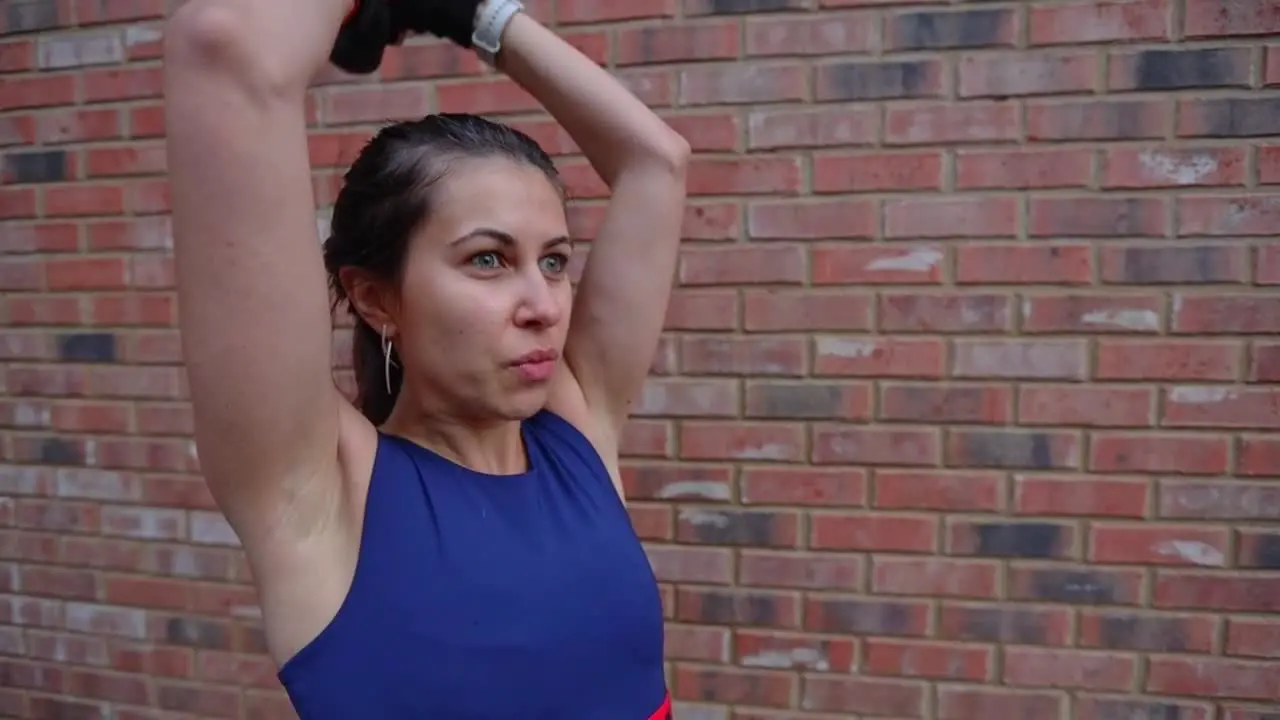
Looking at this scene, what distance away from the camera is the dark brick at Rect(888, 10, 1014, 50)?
177 centimetres

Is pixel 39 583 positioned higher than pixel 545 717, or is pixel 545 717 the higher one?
pixel 545 717

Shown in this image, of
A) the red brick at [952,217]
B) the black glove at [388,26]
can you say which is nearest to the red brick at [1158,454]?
the red brick at [952,217]

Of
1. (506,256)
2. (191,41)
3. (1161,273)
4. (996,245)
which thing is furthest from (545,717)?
(1161,273)

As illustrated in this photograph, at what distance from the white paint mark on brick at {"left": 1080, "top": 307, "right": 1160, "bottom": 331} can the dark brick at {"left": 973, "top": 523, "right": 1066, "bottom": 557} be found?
413mm

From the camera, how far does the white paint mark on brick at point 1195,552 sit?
5.84 ft

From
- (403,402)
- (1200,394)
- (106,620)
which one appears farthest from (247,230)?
(106,620)

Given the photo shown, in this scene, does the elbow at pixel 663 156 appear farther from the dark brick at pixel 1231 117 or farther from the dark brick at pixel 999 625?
the dark brick at pixel 999 625

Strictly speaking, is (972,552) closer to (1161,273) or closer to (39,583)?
(1161,273)

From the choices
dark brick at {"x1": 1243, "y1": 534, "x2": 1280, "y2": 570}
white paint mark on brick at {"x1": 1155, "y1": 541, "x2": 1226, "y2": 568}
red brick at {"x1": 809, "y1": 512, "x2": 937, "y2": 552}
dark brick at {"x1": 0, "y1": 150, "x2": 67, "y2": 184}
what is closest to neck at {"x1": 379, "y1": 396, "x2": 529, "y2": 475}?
red brick at {"x1": 809, "y1": 512, "x2": 937, "y2": 552}

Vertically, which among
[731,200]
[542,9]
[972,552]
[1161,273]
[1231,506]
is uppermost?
[542,9]

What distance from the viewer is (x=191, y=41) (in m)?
0.85

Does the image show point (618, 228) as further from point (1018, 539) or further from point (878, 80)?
point (1018, 539)

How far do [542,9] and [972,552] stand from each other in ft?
4.76

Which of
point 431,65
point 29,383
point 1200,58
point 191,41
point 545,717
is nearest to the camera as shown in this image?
point 191,41
